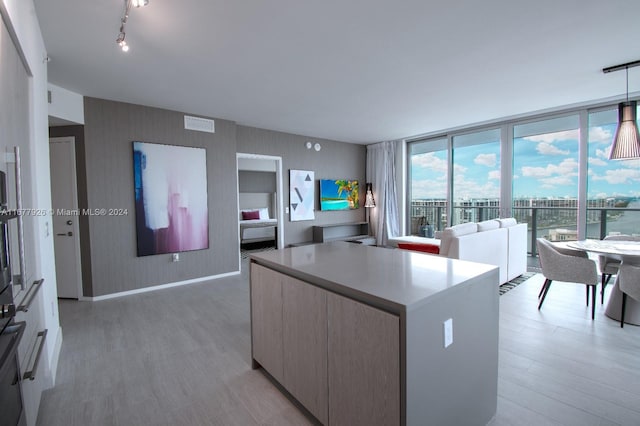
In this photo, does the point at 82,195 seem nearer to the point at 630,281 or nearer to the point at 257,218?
the point at 257,218

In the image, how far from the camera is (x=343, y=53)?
106 inches

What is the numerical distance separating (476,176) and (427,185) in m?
1.09

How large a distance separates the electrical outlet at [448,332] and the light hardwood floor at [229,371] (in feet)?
0.94

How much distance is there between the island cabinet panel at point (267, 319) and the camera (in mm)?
1856

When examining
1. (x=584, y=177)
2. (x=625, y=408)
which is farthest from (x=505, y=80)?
(x=625, y=408)

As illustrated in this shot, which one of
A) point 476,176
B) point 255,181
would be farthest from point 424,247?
point 255,181

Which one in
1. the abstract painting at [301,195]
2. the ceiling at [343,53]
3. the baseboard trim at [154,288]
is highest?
the ceiling at [343,53]

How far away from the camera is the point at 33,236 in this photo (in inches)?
74.5

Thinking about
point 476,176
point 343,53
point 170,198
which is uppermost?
point 343,53

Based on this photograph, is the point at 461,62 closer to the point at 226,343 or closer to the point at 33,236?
the point at 226,343

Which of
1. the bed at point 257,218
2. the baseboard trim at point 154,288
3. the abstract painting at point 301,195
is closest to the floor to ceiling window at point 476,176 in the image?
the abstract painting at point 301,195

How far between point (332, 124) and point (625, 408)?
4.86 metres

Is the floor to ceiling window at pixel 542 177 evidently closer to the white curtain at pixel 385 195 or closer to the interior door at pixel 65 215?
the white curtain at pixel 385 195

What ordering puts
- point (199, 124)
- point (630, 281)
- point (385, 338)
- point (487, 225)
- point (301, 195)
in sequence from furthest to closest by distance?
point (301, 195), point (199, 124), point (487, 225), point (630, 281), point (385, 338)
